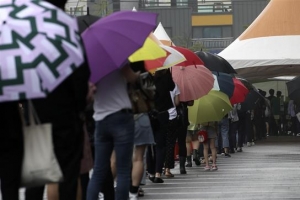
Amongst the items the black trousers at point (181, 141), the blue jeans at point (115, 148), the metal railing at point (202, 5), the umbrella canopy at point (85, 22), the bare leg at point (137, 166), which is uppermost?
the metal railing at point (202, 5)

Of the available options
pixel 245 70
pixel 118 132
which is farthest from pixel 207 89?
pixel 245 70

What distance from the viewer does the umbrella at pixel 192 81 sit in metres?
16.4

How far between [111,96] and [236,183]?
21.7ft

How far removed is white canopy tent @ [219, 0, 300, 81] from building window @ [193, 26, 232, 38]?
45.8 m

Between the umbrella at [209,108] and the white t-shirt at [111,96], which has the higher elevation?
the white t-shirt at [111,96]

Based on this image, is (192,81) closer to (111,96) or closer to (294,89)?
(111,96)

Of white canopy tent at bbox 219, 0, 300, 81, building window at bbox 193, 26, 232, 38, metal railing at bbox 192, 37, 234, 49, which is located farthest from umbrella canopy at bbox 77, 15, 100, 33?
building window at bbox 193, 26, 232, 38

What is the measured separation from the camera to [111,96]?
28.1 ft

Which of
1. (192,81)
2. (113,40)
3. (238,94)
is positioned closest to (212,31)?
(238,94)

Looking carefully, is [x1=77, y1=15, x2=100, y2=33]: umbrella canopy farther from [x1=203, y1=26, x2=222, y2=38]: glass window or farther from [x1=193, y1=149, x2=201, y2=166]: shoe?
[x1=203, y1=26, x2=222, y2=38]: glass window

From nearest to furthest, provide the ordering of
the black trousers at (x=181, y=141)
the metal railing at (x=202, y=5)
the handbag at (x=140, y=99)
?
1. the handbag at (x=140, y=99)
2. the black trousers at (x=181, y=141)
3. the metal railing at (x=202, y=5)

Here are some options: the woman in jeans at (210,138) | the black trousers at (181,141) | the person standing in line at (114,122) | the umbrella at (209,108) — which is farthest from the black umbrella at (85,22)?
the woman in jeans at (210,138)

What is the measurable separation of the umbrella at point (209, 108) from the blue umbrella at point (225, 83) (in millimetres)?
1390

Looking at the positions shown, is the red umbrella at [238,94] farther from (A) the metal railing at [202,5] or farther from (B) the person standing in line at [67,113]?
(A) the metal railing at [202,5]
